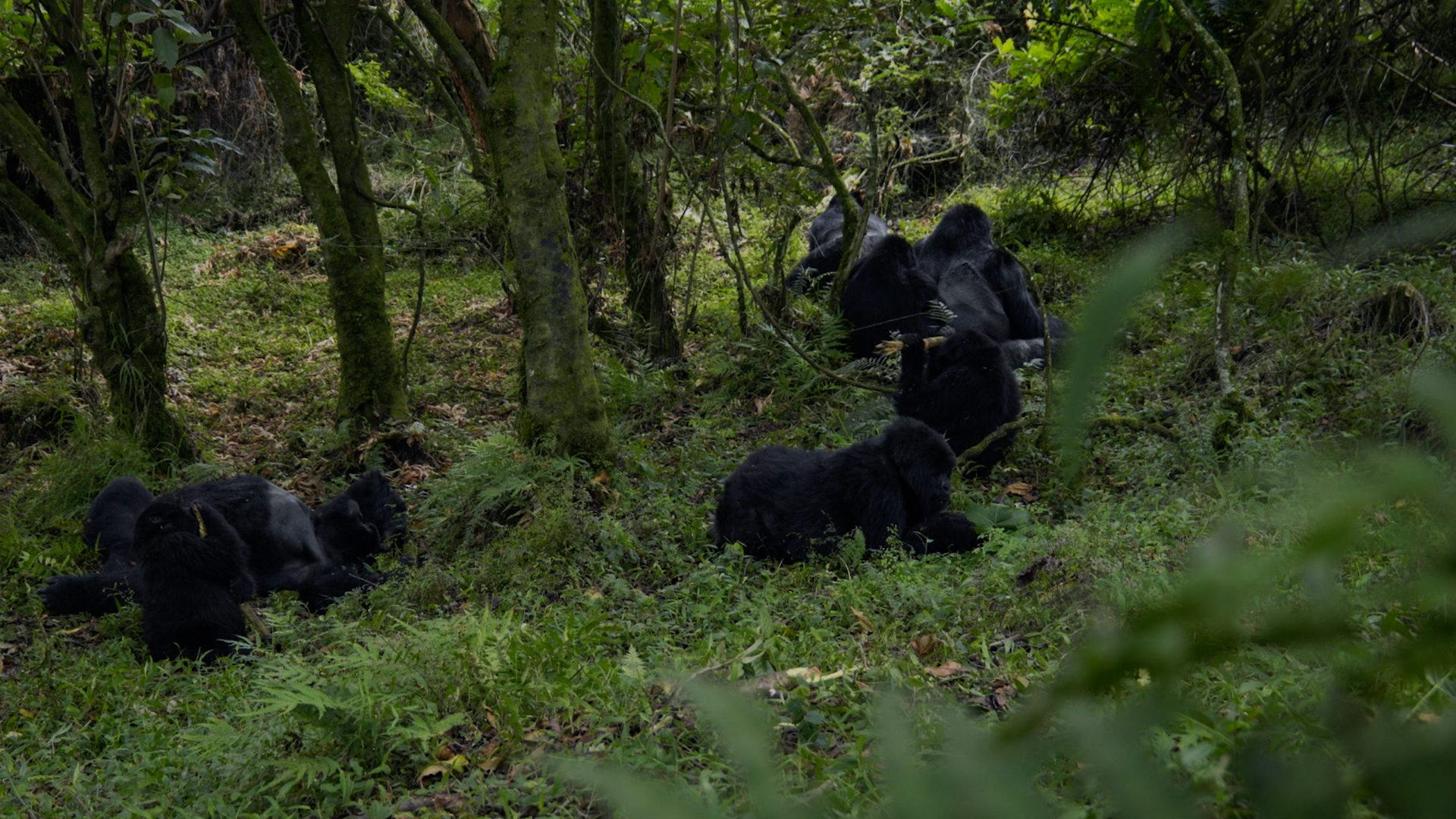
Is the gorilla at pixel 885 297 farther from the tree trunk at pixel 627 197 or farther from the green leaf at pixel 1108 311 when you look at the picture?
the green leaf at pixel 1108 311

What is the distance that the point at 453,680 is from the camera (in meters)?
2.51

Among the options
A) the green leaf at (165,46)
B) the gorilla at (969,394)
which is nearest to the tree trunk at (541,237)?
the green leaf at (165,46)

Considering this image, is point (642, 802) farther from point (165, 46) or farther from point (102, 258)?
point (102, 258)

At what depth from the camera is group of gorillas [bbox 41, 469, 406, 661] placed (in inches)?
142

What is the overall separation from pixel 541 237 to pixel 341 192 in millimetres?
1852

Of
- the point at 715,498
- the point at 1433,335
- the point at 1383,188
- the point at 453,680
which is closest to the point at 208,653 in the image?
the point at 453,680

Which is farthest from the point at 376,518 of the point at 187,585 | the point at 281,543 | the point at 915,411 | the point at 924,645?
the point at 924,645

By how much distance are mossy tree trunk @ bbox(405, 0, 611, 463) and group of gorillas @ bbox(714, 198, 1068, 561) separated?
0.93 metres

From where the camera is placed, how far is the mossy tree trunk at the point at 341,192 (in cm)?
519

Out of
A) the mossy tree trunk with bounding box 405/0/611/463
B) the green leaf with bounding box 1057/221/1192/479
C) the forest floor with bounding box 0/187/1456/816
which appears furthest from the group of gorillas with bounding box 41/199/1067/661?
the green leaf with bounding box 1057/221/1192/479

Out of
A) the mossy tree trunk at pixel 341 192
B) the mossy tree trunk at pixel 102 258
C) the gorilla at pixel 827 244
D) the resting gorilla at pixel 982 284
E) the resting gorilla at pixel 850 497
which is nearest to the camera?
the resting gorilla at pixel 850 497

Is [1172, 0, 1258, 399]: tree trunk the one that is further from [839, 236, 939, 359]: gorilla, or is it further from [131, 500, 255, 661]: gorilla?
[131, 500, 255, 661]: gorilla

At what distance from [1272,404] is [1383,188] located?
241 centimetres

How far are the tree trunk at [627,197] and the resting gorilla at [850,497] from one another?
262 cm
